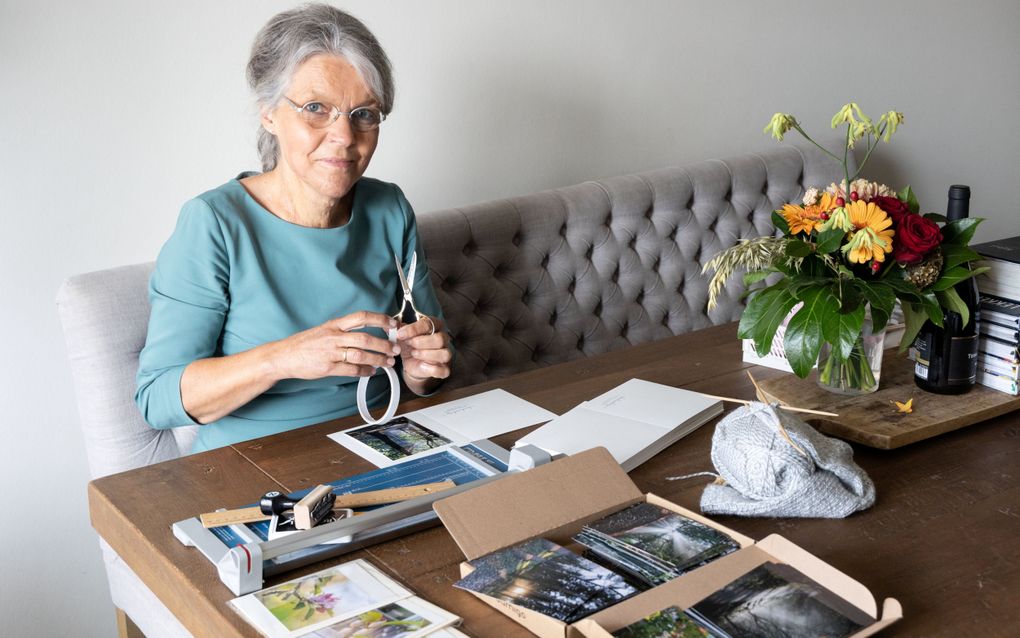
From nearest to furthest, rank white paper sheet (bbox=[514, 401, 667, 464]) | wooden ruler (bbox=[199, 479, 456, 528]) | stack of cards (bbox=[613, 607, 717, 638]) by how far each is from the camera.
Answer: stack of cards (bbox=[613, 607, 717, 638]) → wooden ruler (bbox=[199, 479, 456, 528]) → white paper sheet (bbox=[514, 401, 667, 464])

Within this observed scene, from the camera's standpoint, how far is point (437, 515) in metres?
1.27

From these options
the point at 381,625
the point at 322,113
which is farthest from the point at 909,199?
the point at 381,625

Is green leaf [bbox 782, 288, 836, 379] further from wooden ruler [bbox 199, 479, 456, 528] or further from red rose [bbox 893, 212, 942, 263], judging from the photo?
wooden ruler [bbox 199, 479, 456, 528]

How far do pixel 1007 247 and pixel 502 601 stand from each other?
1252mm

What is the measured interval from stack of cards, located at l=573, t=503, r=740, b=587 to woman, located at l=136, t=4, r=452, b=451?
560 mm

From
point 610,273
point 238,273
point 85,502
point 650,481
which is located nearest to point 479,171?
point 610,273

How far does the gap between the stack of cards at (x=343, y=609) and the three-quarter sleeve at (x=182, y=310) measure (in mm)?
688

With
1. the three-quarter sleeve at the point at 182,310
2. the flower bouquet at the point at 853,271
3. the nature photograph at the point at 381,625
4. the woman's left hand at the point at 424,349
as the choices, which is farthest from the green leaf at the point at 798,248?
the three-quarter sleeve at the point at 182,310

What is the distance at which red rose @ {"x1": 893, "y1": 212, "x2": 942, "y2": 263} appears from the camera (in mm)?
1546

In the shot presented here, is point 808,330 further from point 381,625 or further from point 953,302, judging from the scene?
point 381,625

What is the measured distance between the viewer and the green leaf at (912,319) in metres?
1.62

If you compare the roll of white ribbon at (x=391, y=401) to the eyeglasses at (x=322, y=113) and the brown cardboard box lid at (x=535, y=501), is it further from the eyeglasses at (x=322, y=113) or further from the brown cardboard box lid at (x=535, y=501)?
the eyeglasses at (x=322, y=113)

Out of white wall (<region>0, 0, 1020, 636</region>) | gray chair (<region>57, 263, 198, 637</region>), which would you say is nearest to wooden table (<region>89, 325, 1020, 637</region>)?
gray chair (<region>57, 263, 198, 637</region>)

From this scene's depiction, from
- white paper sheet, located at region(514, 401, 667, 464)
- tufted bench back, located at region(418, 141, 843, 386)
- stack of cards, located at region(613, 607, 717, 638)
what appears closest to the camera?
stack of cards, located at region(613, 607, 717, 638)
